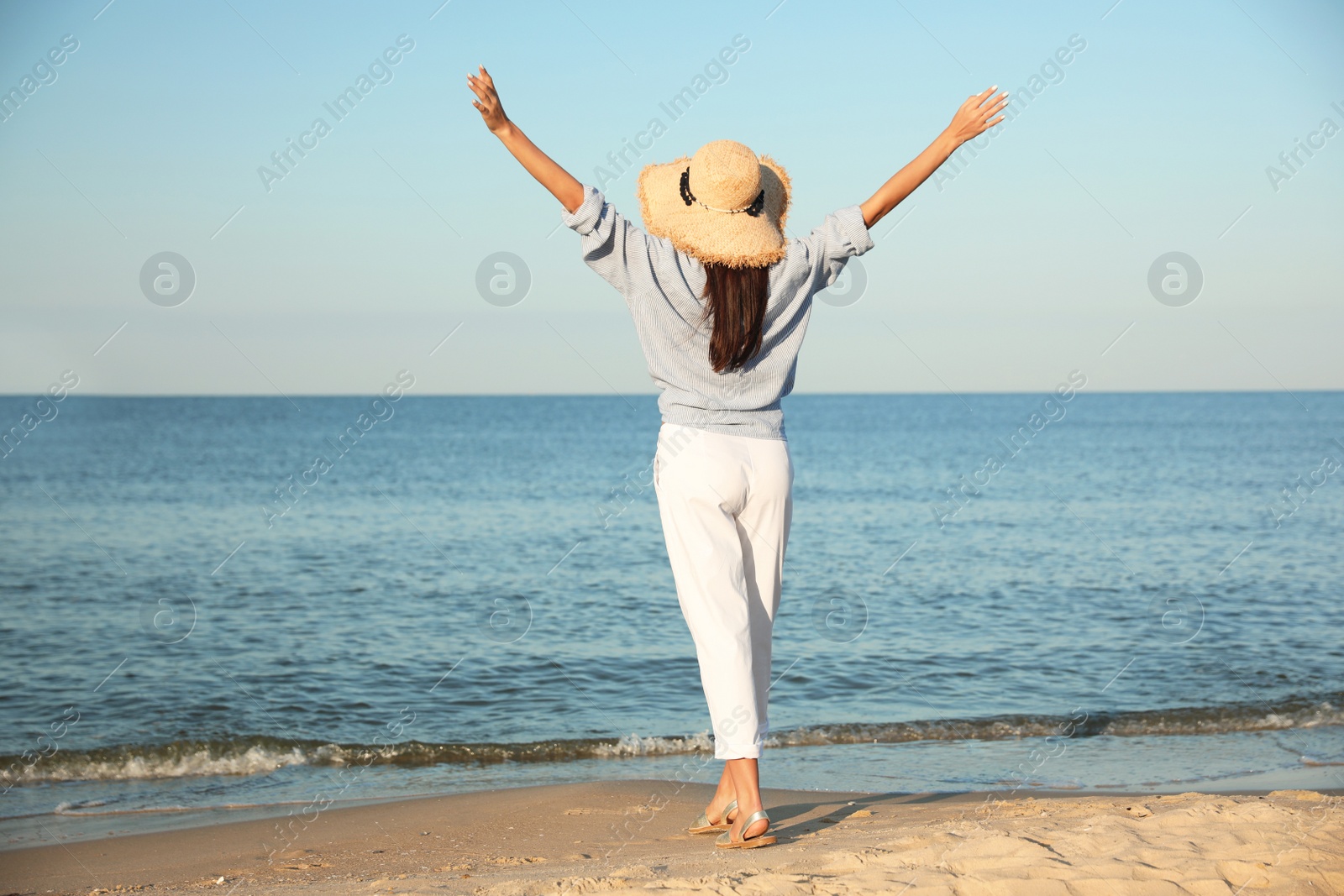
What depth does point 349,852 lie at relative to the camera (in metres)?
3.87

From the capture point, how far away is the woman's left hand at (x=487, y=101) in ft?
9.31

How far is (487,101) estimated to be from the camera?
112 inches

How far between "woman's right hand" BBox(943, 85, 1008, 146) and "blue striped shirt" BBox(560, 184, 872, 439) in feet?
1.34

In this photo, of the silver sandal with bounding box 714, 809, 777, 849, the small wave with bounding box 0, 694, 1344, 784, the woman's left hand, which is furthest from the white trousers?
the small wave with bounding box 0, 694, 1344, 784

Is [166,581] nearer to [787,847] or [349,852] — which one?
[349,852]

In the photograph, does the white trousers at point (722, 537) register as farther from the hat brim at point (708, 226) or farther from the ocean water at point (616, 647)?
the ocean water at point (616, 647)

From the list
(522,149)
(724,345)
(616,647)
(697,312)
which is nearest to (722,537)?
(724,345)

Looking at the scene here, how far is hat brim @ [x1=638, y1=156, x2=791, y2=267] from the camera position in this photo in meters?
2.97

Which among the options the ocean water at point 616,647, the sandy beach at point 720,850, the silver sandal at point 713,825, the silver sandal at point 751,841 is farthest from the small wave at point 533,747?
the silver sandal at point 751,841

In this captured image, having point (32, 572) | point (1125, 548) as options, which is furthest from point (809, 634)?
point (32, 572)

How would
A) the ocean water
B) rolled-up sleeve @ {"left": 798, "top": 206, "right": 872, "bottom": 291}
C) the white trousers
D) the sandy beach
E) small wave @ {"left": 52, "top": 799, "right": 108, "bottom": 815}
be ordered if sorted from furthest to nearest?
the ocean water < small wave @ {"left": 52, "top": 799, "right": 108, "bottom": 815} < rolled-up sleeve @ {"left": 798, "top": 206, "right": 872, "bottom": 291} < the white trousers < the sandy beach

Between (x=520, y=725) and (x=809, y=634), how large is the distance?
3183 mm

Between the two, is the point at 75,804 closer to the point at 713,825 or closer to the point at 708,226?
the point at 713,825

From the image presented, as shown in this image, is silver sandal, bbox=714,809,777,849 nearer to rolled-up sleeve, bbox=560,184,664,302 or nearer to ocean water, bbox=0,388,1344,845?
rolled-up sleeve, bbox=560,184,664,302
